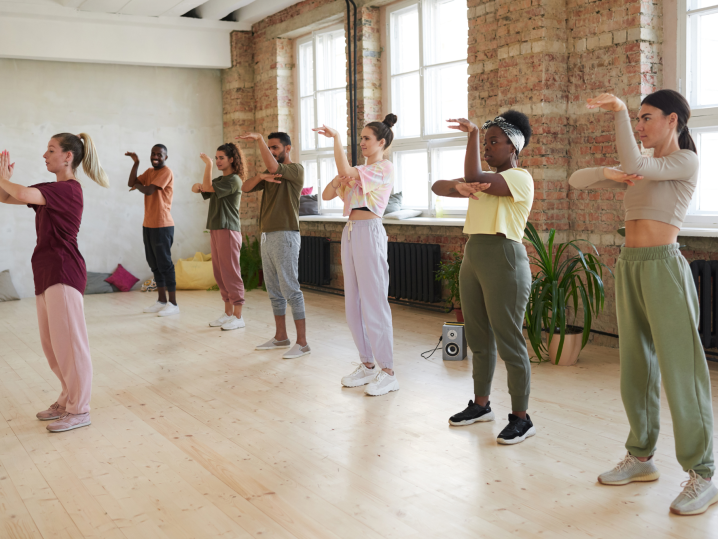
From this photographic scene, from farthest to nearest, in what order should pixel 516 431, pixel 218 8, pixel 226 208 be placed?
pixel 218 8
pixel 226 208
pixel 516 431

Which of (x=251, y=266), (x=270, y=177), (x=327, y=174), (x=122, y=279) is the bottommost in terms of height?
(x=122, y=279)

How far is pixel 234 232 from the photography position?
20.7 feet

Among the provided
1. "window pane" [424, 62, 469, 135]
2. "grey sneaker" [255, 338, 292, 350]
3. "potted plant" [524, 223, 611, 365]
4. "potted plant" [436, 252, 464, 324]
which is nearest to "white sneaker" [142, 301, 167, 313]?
"grey sneaker" [255, 338, 292, 350]

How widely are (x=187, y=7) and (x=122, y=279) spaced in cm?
361

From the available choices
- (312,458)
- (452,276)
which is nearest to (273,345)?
(452,276)

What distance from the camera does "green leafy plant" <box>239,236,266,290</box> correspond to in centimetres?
927

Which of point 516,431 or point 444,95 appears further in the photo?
point 444,95

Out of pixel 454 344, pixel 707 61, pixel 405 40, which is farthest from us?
pixel 405 40

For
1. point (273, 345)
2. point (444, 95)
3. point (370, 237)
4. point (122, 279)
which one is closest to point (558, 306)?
point (370, 237)

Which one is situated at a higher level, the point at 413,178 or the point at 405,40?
the point at 405,40

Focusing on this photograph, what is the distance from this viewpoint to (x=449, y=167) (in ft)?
23.5

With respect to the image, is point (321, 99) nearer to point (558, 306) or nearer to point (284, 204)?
point (284, 204)

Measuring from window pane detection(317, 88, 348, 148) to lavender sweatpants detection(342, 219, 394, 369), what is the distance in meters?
4.48

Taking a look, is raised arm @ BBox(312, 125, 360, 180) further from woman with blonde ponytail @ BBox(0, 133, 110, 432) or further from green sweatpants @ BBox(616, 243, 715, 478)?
green sweatpants @ BBox(616, 243, 715, 478)
